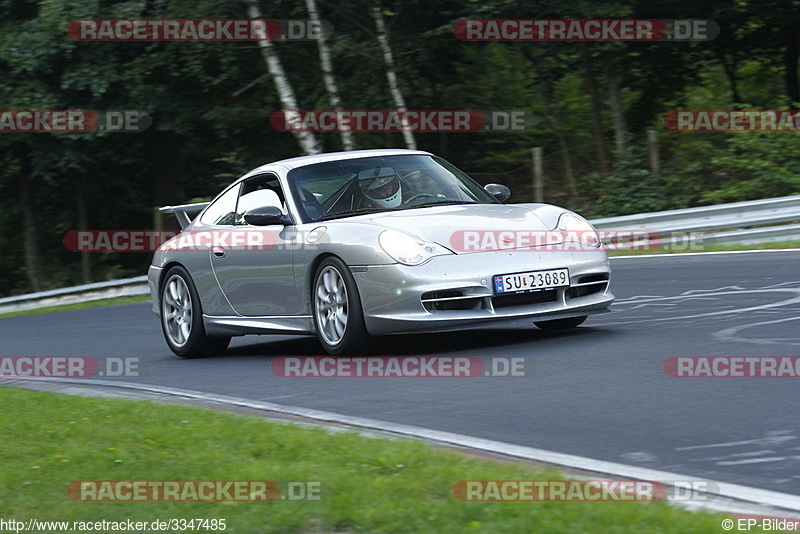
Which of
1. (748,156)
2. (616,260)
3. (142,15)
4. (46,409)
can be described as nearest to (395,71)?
(142,15)

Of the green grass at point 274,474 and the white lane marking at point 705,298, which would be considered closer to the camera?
the green grass at point 274,474

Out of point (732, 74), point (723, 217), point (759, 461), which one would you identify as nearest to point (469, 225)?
point (759, 461)

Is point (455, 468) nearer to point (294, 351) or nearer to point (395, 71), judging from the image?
point (294, 351)

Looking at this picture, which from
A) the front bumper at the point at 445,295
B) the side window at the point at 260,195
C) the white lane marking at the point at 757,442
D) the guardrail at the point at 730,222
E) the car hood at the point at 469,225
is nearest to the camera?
the white lane marking at the point at 757,442

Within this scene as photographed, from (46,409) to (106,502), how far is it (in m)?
2.95

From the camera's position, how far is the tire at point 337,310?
841 cm

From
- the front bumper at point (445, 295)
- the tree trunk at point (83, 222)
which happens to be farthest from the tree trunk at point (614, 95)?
the front bumper at point (445, 295)

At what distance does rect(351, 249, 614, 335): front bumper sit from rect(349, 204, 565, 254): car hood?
0.11 m

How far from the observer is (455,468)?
16.3 feet

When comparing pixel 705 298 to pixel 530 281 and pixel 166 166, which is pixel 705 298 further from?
pixel 166 166

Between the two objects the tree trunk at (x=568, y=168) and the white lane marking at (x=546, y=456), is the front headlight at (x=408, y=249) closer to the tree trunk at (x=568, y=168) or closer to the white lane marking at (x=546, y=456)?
the white lane marking at (x=546, y=456)

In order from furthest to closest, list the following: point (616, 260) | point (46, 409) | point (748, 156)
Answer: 1. point (748, 156)
2. point (616, 260)
3. point (46, 409)

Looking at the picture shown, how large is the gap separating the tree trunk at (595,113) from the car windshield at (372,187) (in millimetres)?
15171

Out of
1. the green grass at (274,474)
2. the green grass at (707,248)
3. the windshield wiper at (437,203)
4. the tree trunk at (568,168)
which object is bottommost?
the green grass at (274,474)
